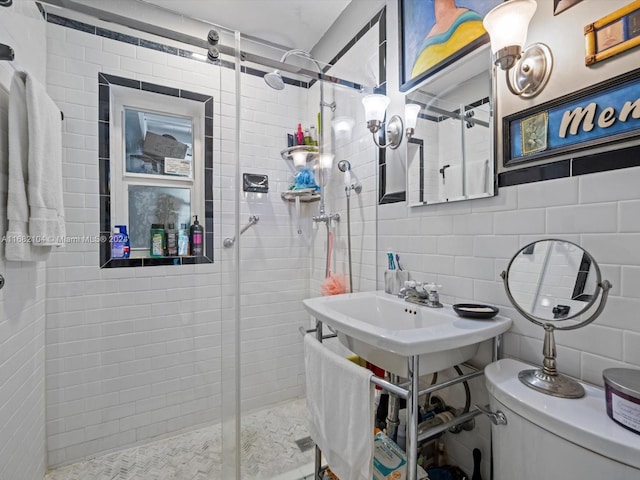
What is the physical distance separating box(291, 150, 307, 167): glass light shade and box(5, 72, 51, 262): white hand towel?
1315 millimetres

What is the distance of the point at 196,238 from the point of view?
6.30 ft

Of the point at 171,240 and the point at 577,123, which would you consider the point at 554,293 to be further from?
the point at 171,240

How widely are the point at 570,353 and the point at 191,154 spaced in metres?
2.10

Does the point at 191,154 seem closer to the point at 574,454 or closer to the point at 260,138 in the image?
the point at 260,138

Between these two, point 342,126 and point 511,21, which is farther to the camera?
point 342,126

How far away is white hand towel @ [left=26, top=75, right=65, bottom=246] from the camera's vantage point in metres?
1.23

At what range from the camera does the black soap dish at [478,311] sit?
984mm

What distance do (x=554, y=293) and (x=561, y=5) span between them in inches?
33.7

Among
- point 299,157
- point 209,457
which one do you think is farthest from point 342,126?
point 209,457

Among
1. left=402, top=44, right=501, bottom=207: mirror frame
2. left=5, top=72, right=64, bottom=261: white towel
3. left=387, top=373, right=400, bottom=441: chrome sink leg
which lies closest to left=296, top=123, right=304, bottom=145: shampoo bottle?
left=402, top=44, right=501, bottom=207: mirror frame

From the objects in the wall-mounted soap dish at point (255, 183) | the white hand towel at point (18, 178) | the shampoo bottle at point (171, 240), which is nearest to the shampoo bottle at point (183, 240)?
the shampoo bottle at point (171, 240)

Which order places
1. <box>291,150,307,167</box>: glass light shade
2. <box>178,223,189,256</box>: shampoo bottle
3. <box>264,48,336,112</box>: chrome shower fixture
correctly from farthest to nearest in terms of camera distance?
<box>291,150,307,167</box>: glass light shade
<box>178,223,189,256</box>: shampoo bottle
<box>264,48,336,112</box>: chrome shower fixture

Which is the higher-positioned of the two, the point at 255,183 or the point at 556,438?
the point at 255,183

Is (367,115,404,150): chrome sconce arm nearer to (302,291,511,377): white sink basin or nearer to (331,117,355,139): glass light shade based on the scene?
(331,117,355,139): glass light shade
